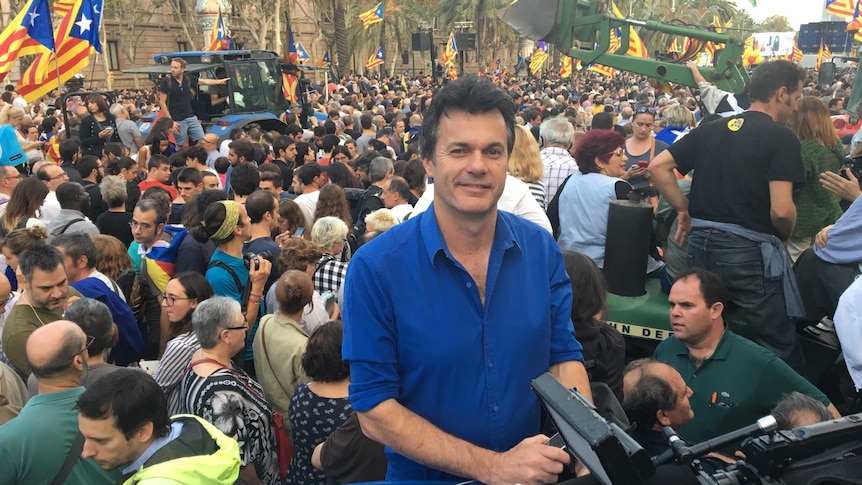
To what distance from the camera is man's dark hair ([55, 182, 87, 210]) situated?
20.0 feet

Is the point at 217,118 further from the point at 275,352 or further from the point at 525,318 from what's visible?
the point at 525,318

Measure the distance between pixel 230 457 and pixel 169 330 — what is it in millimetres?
2242

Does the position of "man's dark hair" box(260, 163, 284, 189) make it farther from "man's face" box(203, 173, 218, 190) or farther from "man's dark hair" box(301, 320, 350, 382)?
"man's dark hair" box(301, 320, 350, 382)

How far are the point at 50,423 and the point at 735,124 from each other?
12.2 feet

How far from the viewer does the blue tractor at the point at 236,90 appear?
1531 cm

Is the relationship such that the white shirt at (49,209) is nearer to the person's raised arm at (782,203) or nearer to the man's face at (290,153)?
the man's face at (290,153)

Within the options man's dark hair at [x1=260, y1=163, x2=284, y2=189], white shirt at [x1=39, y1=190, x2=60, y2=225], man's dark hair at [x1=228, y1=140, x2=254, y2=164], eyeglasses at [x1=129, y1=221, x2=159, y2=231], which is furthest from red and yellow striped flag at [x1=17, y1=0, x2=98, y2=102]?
eyeglasses at [x1=129, y1=221, x2=159, y2=231]

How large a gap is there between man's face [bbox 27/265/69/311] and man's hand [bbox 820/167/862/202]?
4551 mm

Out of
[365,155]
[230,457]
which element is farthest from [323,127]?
[230,457]

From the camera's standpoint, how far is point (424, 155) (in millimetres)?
2102

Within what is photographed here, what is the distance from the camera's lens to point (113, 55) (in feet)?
152

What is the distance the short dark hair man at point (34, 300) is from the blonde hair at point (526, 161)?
3.02 meters

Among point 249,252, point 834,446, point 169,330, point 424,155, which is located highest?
point 424,155

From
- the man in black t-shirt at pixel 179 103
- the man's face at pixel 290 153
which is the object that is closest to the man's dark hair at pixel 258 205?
the man's face at pixel 290 153
